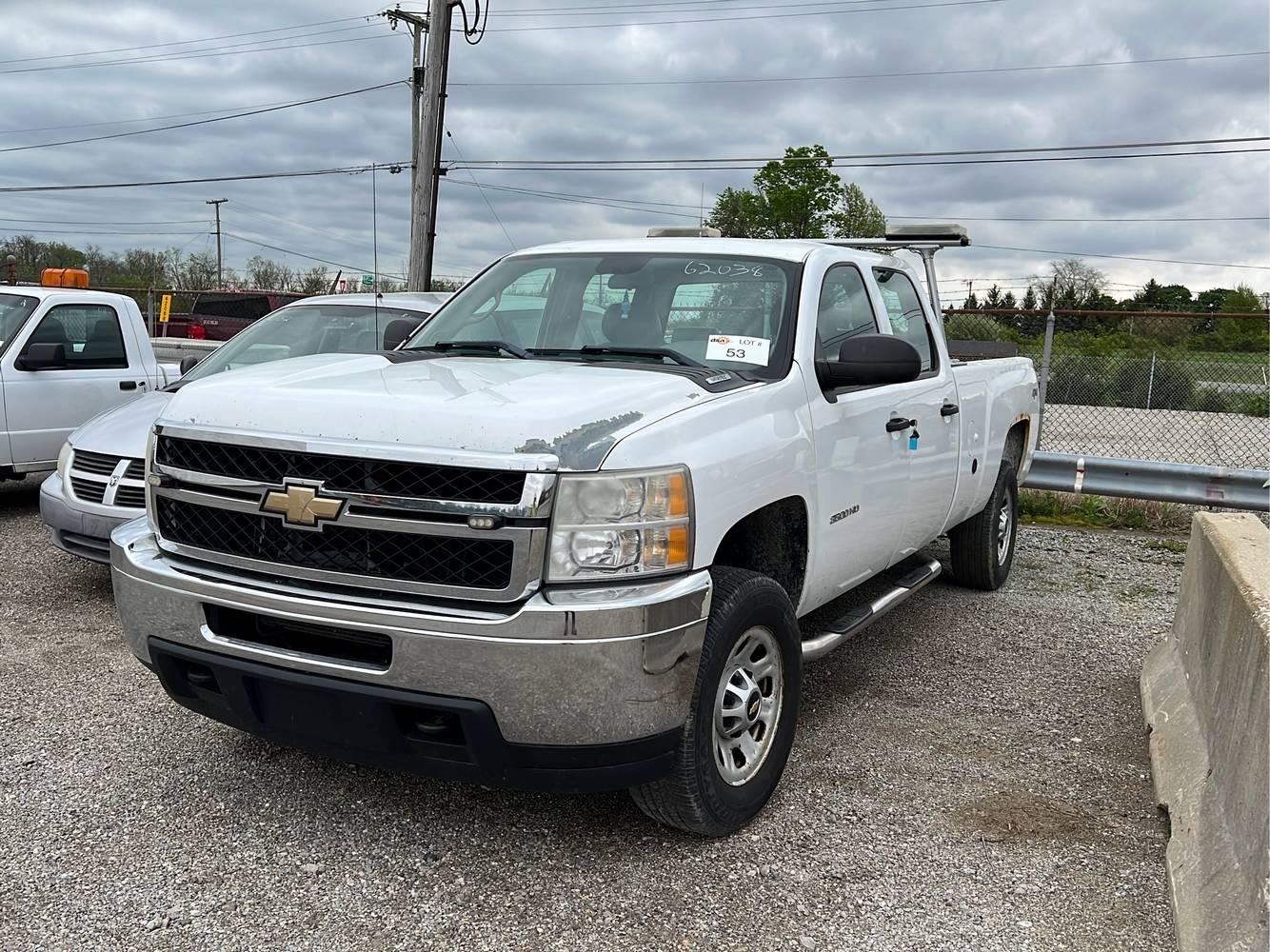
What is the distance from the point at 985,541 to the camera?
6.67 m

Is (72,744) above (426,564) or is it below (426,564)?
below

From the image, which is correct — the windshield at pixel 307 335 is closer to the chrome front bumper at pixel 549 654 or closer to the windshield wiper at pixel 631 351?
the windshield wiper at pixel 631 351

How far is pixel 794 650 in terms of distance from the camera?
375 cm

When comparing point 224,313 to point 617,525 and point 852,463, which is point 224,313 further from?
point 617,525

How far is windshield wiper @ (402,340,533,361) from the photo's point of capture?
14.1 ft

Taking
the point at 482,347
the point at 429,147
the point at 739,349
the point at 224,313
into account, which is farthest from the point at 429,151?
the point at 739,349

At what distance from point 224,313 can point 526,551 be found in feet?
74.6

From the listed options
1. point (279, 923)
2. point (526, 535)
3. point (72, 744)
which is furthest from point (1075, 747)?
point (72, 744)

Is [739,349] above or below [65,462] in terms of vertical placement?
above

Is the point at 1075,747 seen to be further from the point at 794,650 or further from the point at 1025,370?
the point at 1025,370

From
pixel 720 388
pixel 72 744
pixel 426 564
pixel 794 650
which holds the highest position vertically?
pixel 720 388

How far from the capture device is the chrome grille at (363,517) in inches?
116

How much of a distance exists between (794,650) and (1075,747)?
61.3 inches

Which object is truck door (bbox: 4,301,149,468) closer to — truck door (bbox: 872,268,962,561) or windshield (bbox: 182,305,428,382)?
windshield (bbox: 182,305,428,382)
